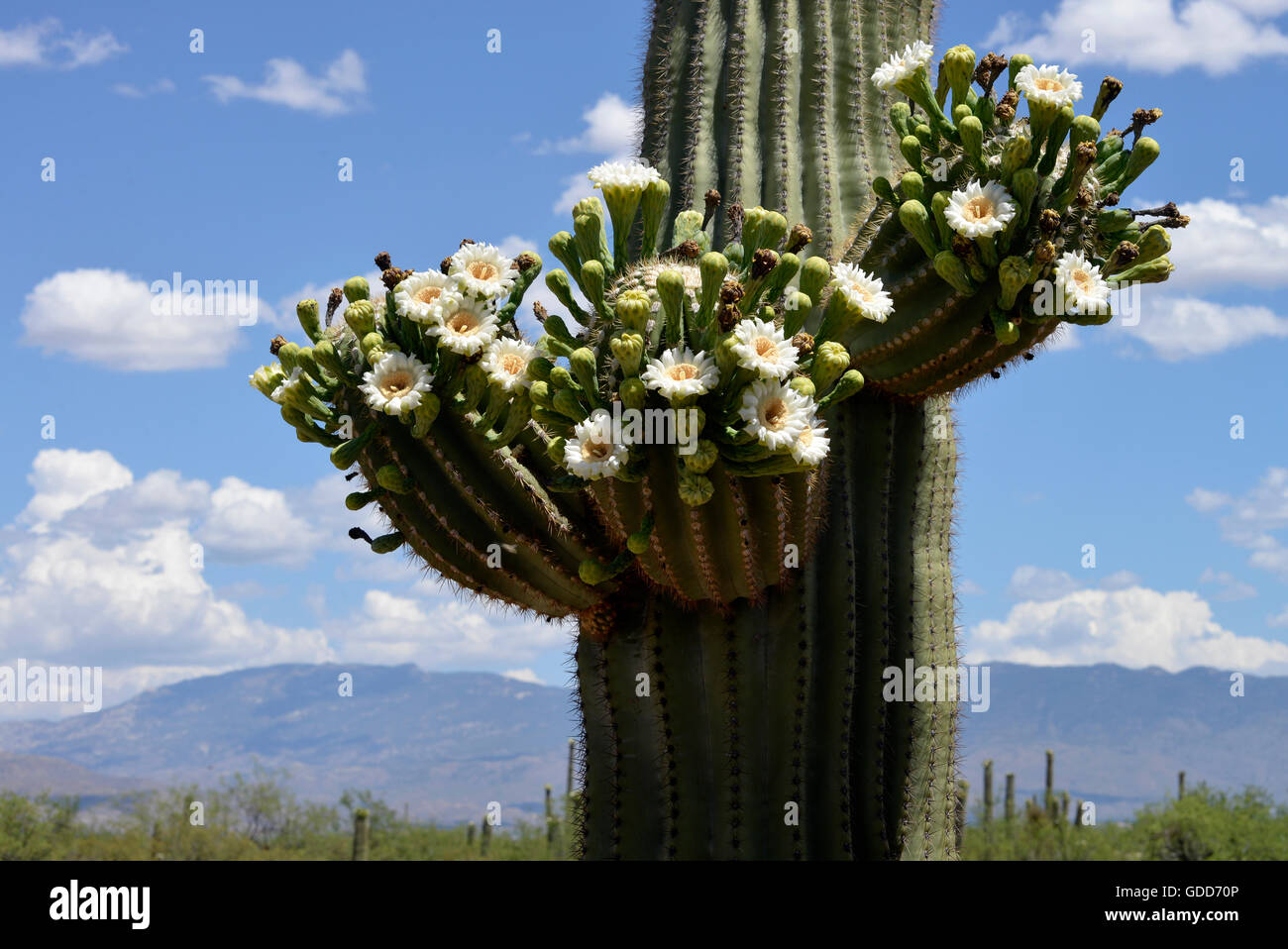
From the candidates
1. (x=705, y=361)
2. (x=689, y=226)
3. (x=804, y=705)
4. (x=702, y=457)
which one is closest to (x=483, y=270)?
(x=689, y=226)

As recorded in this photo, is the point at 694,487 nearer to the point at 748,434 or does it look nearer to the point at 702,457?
the point at 702,457

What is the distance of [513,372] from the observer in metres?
5.27

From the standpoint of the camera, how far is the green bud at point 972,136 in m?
5.34

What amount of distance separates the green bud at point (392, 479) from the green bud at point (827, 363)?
1.75 meters

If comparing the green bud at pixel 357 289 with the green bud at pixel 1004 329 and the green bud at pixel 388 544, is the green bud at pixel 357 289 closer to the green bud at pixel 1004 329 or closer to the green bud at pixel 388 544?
the green bud at pixel 388 544

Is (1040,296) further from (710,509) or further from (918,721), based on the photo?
(918,721)

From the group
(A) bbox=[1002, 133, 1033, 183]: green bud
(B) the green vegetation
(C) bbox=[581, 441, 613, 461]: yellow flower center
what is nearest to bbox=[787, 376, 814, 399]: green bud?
(C) bbox=[581, 441, 613, 461]: yellow flower center

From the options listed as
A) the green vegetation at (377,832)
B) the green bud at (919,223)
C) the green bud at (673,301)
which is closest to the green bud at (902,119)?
the green bud at (919,223)

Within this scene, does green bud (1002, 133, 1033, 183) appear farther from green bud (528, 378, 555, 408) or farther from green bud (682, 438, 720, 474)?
green bud (528, 378, 555, 408)

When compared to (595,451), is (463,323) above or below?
above

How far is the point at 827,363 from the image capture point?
4.90m

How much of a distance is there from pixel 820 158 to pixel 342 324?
258cm

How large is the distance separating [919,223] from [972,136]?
412 millimetres

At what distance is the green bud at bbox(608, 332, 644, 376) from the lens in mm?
4789
